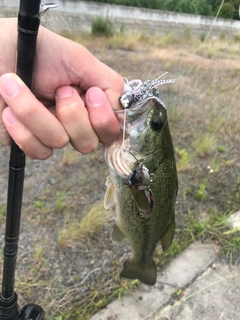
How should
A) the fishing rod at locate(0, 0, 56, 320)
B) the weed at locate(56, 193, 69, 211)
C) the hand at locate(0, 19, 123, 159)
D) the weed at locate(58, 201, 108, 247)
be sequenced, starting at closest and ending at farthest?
the fishing rod at locate(0, 0, 56, 320) < the hand at locate(0, 19, 123, 159) < the weed at locate(58, 201, 108, 247) < the weed at locate(56, 193, 69, 211)

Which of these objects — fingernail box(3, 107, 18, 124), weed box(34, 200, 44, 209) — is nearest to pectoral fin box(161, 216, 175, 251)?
fingernail box(3, 107, 18, 124)

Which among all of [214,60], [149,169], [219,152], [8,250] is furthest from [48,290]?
[214,60]

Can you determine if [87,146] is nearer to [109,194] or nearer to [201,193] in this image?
[109,194]

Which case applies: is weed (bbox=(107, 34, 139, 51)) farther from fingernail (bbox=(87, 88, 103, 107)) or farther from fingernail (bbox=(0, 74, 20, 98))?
fingernail (bbox=(0, 74, 20, 98))

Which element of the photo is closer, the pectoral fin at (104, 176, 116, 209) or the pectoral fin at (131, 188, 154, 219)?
the pectoral fin at (131, 188, 154, 219)

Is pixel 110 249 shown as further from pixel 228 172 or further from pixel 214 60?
pixel 214 60

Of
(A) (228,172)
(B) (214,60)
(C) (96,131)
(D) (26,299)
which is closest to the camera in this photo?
(C) (96,131)

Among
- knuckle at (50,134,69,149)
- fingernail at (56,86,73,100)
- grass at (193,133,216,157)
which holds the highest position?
fingernail at (56,86,73,100)
